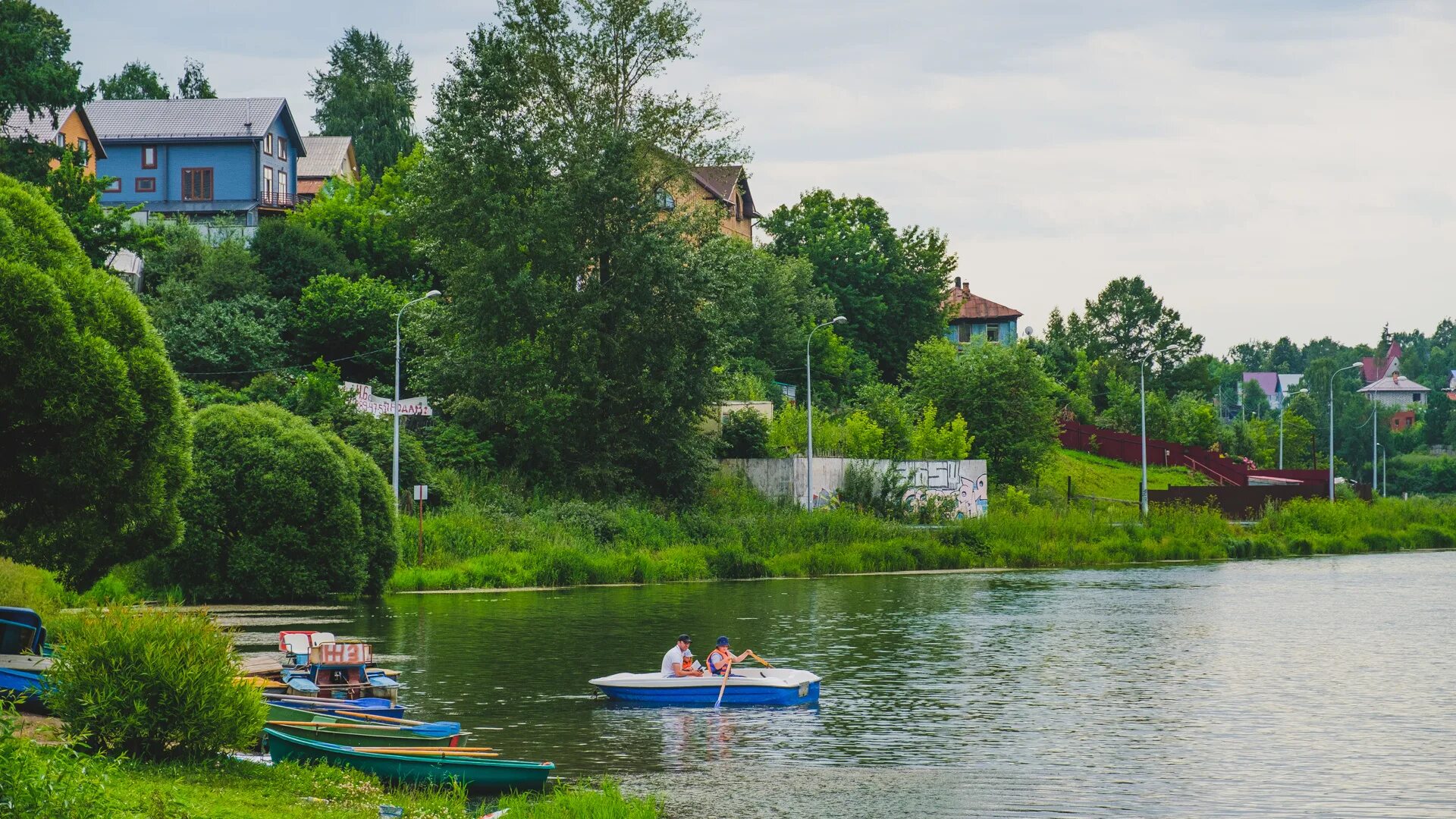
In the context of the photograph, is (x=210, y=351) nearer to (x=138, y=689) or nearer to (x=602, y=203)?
(x=602, y=203)

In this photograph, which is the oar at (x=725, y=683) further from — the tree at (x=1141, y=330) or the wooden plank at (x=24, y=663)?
the tree at (x=1141, y=330)

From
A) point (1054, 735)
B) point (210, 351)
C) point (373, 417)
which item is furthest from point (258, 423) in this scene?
point (1054, 735)

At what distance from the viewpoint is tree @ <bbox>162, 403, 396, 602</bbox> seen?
37.8m

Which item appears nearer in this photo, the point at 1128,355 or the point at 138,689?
the point at 138,689

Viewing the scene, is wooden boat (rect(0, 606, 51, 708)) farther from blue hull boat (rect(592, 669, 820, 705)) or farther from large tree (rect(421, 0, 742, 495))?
large tree (rect(421, 0, 742, 495))

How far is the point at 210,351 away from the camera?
182 ft

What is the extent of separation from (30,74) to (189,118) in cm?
4280

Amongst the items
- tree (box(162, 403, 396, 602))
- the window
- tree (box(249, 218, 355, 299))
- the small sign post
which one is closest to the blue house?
the window

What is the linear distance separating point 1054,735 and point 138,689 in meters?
13.7

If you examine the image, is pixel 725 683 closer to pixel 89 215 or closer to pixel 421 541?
pixel 421 541

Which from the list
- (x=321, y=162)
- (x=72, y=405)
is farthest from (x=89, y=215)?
(x=321, y=162)

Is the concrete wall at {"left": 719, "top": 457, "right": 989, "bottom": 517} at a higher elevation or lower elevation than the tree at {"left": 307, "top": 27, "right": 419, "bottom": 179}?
lower

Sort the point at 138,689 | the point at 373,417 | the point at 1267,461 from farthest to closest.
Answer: the point at 1267,461, the point at 373,417, the point at 138,689

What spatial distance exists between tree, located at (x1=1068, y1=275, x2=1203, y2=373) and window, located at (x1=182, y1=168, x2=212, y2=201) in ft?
252
